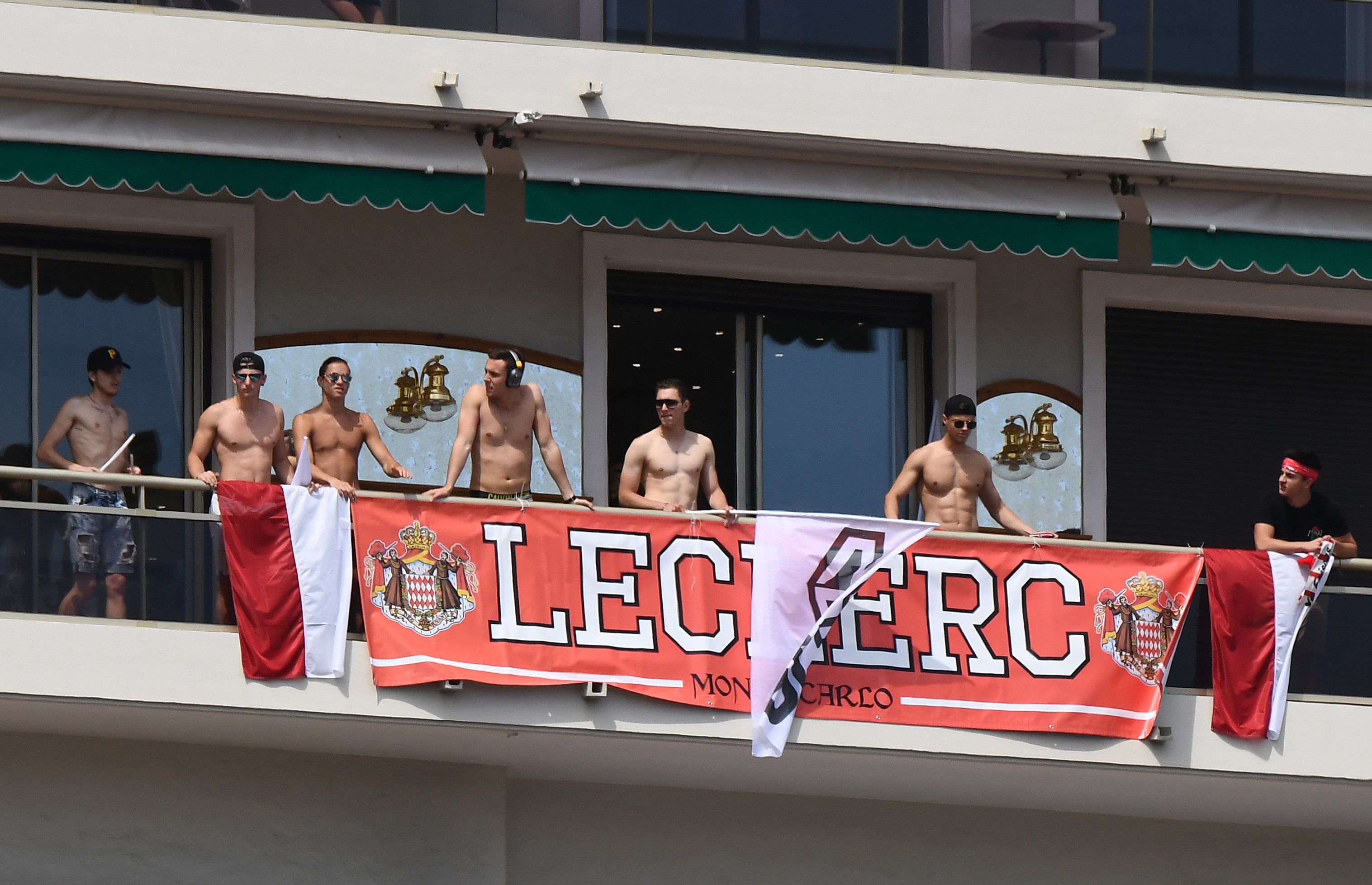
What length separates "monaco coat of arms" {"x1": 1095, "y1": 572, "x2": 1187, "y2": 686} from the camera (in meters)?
12.7

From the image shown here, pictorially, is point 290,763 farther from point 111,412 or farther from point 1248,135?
point 1248,135

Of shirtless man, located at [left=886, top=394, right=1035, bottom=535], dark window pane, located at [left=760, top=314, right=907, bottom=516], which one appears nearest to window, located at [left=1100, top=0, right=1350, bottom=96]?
dark window pane, located at [left=760, top=314, right=907, bottom=516]

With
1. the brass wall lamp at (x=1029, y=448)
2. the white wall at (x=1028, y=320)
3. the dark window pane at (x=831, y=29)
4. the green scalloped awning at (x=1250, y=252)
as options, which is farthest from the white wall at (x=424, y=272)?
the green scalloped awning at (x=1250, y=252)

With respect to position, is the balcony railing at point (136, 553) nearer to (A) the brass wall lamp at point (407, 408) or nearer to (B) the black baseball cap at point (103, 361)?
(B) the black baseball cap at point (103, 361)

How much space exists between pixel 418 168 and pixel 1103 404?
479cm

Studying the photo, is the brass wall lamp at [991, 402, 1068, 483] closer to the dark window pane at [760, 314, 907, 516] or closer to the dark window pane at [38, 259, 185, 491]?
the dark window pane at [760, 314, 907, 516]

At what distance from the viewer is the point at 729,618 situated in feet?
40.6

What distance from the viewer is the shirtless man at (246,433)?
40.8 ft

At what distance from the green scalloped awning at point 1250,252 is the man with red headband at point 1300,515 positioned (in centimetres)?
113

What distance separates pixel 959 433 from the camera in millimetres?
13258

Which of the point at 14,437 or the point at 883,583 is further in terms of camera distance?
the point at 14,437

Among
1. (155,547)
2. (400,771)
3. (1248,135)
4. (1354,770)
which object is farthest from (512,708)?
(1248,135)

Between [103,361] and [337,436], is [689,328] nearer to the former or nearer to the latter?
[337,436]

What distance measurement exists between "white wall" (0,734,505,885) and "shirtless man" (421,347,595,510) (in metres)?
1.61
